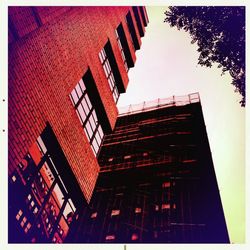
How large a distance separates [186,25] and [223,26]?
1.08 metres

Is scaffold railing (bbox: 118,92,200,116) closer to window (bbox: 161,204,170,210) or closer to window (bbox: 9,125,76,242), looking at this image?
window (bbox: 161,204,170,210)

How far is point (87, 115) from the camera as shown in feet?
28.7

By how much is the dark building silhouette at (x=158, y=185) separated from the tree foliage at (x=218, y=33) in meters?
1.38

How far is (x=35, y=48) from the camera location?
5.64 m

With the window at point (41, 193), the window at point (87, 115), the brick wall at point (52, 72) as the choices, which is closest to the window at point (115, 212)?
the brick wall at point (52, 72)

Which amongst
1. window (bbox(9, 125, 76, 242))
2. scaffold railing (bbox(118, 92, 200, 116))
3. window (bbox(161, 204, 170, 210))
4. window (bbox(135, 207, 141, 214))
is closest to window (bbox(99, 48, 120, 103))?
Answer: scaffold railing (bbox(118, 92, 200, 116))

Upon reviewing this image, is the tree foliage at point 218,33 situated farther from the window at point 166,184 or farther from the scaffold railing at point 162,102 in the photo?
the window at point 166,184

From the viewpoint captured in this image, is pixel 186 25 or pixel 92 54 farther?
pixel 92 54

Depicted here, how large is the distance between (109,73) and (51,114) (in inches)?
214

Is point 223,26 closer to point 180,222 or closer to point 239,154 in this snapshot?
point 239,154

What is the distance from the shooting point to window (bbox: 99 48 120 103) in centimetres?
1040

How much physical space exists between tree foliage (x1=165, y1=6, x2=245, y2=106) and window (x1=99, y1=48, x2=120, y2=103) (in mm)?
3587

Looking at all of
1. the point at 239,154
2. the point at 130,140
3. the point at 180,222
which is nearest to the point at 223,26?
the point at 239,154
